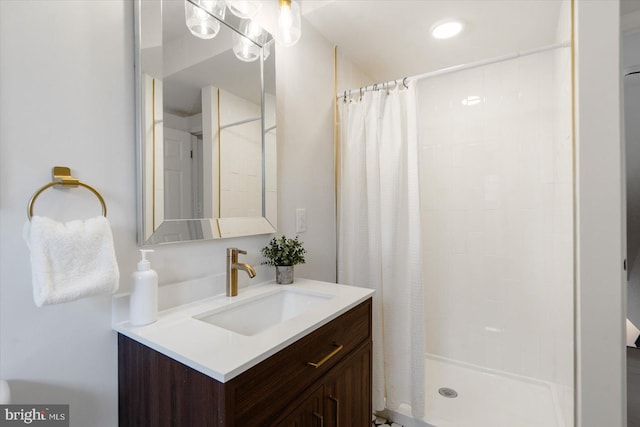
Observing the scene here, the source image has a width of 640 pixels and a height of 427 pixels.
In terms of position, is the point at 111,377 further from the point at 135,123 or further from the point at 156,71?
the point at 156,71

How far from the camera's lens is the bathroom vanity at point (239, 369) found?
0.73 meters

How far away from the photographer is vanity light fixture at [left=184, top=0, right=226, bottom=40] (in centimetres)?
113

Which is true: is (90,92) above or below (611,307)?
above

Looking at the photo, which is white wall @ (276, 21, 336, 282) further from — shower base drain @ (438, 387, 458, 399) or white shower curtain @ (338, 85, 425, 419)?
shower base drain @ (438, 387, 458, 399)

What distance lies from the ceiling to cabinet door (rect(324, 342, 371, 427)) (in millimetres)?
1662

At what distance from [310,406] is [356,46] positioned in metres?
1.98

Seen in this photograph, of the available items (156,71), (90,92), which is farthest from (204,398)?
(156,71)

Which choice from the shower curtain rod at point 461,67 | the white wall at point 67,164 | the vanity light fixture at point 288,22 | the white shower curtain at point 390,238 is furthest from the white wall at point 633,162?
the white wall at point 67,164

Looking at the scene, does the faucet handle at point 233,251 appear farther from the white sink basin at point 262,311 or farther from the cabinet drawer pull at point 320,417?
the cabinet drawer pull at point 320,417

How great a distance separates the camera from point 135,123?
100 cm

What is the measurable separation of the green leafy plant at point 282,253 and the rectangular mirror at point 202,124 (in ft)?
0.26

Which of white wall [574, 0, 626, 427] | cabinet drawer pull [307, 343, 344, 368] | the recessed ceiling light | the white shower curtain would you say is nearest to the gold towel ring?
cabinet drawer pull [307, 343, 344, 368]

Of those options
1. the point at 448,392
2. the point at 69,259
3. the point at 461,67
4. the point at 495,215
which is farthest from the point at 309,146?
the point at 448,392

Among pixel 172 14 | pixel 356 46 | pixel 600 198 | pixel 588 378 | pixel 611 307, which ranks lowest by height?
pixel 588 378
